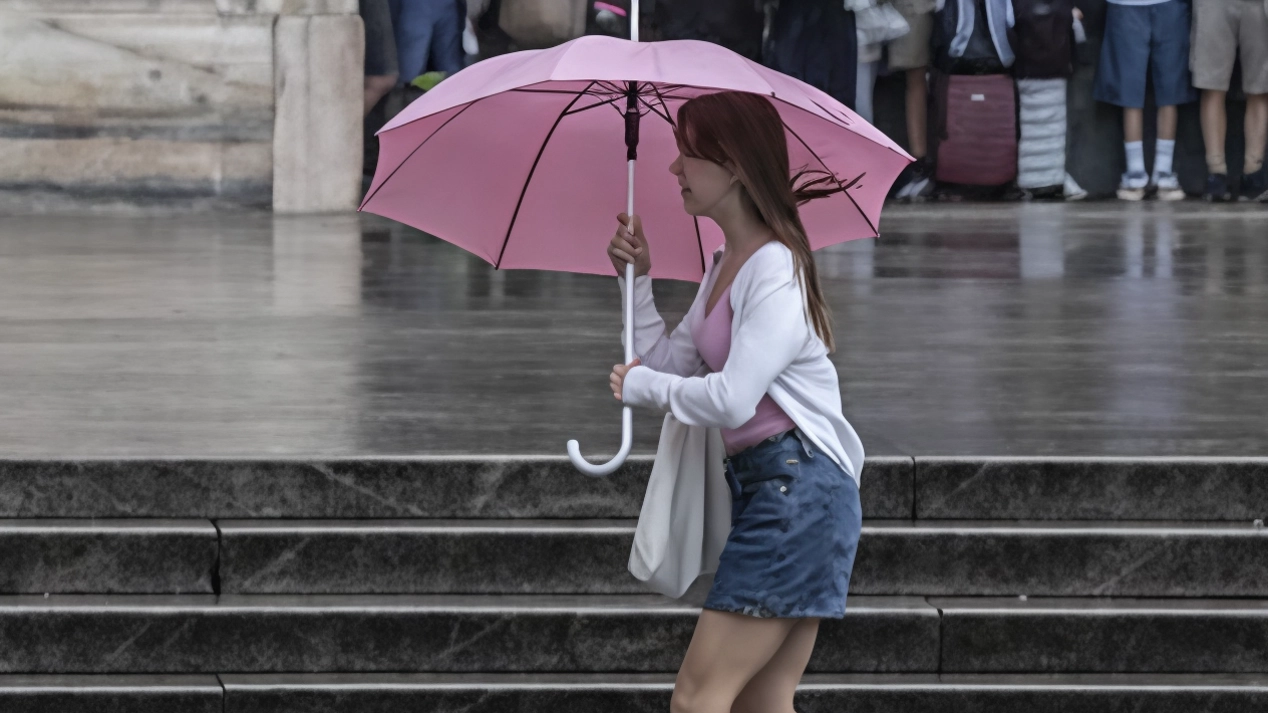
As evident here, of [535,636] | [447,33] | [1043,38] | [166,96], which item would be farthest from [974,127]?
[535,636]

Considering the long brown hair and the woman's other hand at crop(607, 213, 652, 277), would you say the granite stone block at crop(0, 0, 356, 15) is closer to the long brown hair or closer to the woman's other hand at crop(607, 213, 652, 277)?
Answer: the woman's other hand at crop(607, 213, 652, 277)

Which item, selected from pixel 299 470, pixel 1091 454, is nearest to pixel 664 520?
pixel 299 470

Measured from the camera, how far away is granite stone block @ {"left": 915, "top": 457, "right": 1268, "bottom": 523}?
18.0 ft

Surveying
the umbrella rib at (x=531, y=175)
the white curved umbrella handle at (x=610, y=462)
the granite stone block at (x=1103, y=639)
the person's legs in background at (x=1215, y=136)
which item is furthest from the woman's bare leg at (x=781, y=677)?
the person's legs in background at (x=1215, y=136)

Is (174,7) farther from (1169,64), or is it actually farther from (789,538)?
(789,538)

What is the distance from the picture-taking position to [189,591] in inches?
205

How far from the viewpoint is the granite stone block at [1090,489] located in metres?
5.48

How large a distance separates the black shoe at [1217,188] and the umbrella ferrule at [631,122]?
41.2 ft

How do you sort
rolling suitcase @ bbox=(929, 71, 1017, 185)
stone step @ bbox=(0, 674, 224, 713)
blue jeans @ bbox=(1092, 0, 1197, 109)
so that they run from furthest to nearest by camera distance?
blue jeans @ bbox=(1092, 0, 1197, 109) < rolling suitcase @ bbox=(929, 71, 1017, 185) < stone step @ bbox=(0, 674, 224, 713)

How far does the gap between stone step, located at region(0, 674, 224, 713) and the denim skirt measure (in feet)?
5.88

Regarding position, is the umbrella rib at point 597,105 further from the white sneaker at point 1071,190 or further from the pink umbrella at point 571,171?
the white sneaker at point 1071,190

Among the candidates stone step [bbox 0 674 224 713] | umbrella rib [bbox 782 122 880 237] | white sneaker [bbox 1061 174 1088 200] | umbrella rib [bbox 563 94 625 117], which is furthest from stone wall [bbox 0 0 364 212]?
umbrella rib [bbox 782 122 880 237]

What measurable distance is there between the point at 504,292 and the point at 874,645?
17.2ft

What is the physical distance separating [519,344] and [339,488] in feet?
8.93
